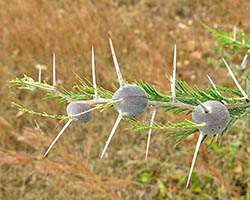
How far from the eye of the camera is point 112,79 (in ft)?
13.6

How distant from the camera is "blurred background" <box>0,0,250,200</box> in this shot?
119 inches

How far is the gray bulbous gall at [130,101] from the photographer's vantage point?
0.61 meters

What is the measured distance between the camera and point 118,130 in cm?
371

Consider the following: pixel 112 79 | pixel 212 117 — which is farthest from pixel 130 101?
pixel 112 79

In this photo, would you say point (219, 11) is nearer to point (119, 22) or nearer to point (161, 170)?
point (119, 22)

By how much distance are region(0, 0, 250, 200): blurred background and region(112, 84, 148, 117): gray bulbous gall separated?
1.67m

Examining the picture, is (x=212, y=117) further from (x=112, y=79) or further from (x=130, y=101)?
(x=112, y=79)

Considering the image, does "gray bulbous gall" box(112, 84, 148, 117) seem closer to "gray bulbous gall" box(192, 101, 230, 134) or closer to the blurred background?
"gray bulbous gall" box(192, 101, 230, 134)

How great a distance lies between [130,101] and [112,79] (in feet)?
Answer: 11.6

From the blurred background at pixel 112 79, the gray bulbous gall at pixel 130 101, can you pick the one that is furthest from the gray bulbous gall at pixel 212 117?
the blurred background at pixel 112 79

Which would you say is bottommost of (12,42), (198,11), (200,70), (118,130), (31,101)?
(118,130)

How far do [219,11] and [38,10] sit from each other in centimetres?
370

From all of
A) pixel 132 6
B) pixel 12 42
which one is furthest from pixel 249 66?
pixel 12 42

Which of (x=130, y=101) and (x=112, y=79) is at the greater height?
(x=130, y=101)
